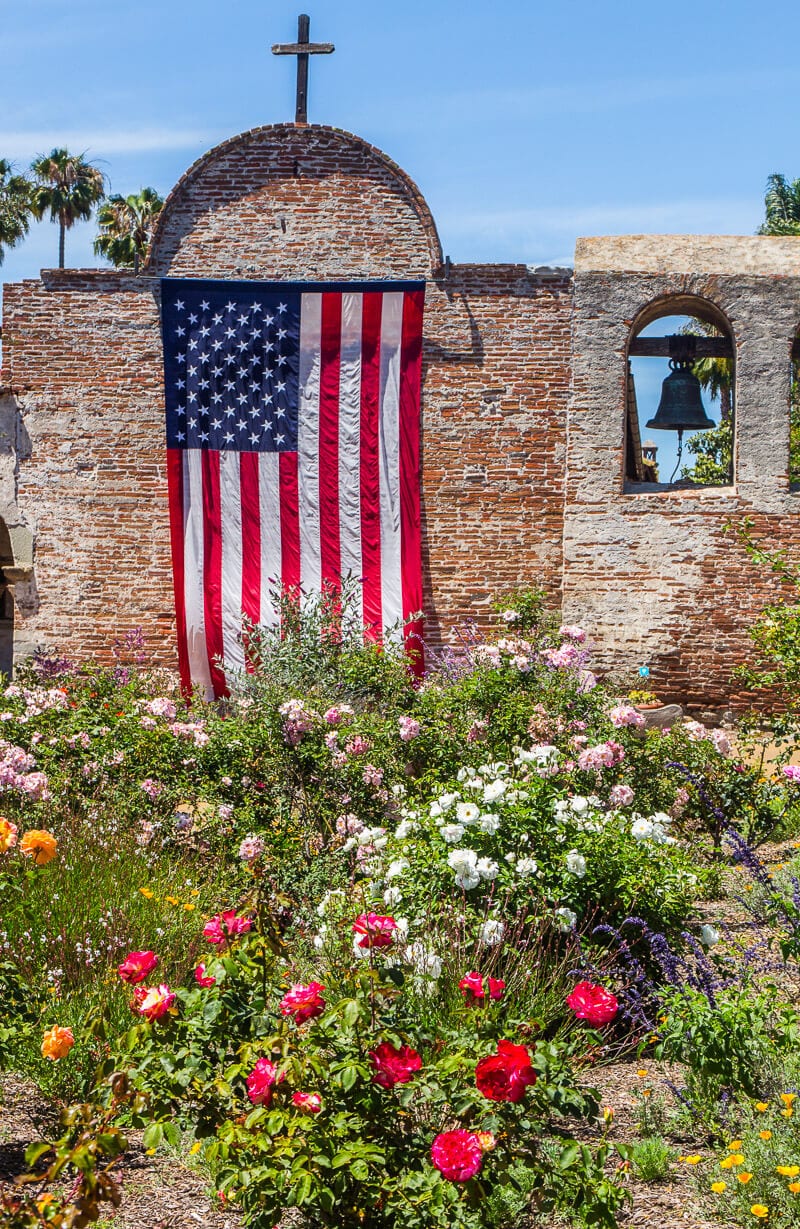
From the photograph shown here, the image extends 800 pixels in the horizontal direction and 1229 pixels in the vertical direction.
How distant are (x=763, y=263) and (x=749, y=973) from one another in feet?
27.9

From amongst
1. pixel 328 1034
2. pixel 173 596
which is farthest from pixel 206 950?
pixel 173 596

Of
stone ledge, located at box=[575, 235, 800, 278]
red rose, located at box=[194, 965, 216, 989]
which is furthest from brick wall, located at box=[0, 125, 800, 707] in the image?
red rose, located at box=[194, 965, 216, 989]

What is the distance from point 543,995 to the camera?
455cm

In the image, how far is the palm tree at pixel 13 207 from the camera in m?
33.7

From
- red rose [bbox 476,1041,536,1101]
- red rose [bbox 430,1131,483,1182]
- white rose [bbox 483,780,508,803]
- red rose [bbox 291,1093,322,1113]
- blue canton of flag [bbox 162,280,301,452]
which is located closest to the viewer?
red rose [bbox 430,1131,483,1182]

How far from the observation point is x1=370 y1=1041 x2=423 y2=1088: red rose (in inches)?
119

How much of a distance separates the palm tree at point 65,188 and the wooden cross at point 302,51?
24.3m

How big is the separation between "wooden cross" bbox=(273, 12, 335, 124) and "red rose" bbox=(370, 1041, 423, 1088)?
10516mm

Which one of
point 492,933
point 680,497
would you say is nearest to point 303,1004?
point 492,933

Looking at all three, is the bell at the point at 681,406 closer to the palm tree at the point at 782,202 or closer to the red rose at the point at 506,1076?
the red rose at the point at 506,1076

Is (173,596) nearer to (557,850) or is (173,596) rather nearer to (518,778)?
(518,778)

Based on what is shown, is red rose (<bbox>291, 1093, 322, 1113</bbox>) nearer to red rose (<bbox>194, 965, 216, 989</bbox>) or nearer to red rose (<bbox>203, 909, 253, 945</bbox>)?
red rose (<bbox>194, 965, 216, 989</bbox>)

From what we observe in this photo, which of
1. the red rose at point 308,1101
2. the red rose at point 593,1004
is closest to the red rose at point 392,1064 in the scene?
the red rose at point 308,1101

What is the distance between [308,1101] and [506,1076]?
52 cm
